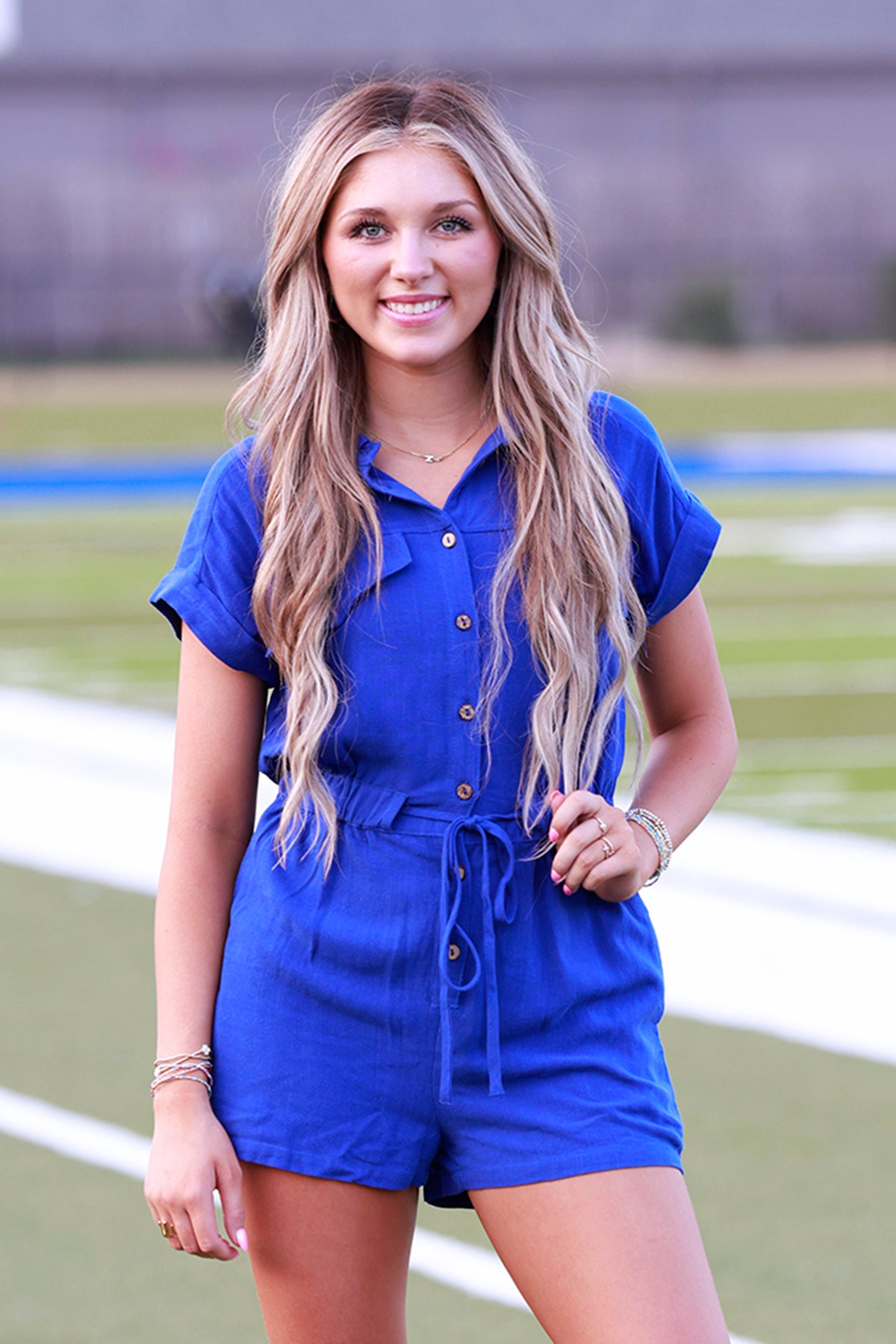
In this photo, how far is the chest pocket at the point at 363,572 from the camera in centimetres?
233

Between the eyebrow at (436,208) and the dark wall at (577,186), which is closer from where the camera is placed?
the eyebrow at (436,208)

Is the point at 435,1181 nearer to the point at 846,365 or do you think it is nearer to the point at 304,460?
the point at 304,460

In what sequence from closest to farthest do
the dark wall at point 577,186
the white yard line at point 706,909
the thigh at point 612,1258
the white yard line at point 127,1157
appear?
the thigh at point 612,1258 → the white yard line at point 127,1157 → the white yard line at point 706,909 → the dark wall at point 577,186

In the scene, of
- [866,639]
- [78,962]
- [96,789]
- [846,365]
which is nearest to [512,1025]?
[78,962]

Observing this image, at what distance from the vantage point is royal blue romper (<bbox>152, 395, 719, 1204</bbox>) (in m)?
2.31

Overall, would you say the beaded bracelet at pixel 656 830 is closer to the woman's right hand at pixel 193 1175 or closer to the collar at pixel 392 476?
the collar at pixel 392 476

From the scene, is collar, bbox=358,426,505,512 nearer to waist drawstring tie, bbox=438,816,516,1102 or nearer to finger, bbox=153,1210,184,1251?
waist drawstring tie, bbox=438,816,516,1102

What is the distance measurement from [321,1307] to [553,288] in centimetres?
120

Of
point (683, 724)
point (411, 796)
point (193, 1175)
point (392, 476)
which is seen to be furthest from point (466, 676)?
point (193, 1175)

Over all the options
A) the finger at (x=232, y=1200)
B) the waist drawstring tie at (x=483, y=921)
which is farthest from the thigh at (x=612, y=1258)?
the finger at (x=232, y=1200)

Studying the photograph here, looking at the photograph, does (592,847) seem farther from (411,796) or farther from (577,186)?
(577,186)

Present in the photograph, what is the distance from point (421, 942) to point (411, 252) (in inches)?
30.4

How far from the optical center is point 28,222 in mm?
35719

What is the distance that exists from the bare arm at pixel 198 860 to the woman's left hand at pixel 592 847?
383 mm
